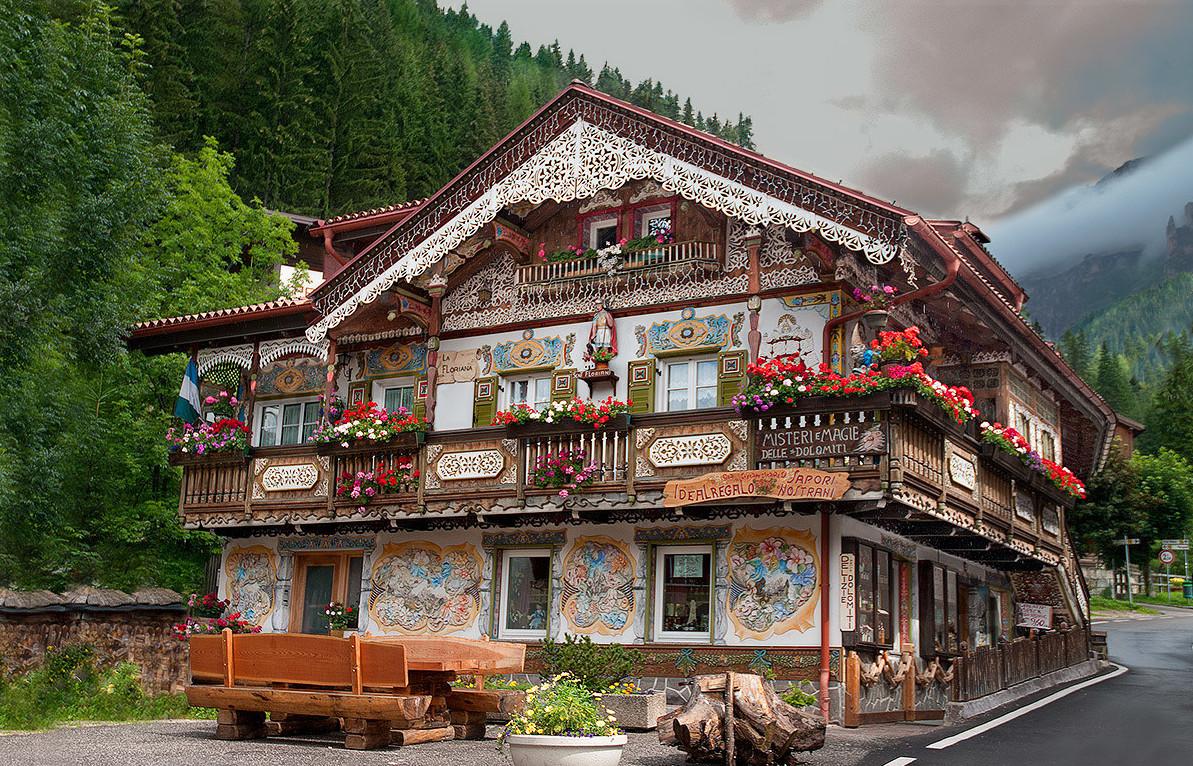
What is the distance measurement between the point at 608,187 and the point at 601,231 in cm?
212

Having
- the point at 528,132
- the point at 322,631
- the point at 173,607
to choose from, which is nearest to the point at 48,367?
the point at 173,607

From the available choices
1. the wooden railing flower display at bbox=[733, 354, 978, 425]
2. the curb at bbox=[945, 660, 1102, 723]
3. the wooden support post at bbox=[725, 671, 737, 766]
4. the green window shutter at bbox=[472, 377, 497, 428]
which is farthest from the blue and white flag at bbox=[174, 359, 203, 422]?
the wooden support post at bbox=[725, 671, 737, 766]

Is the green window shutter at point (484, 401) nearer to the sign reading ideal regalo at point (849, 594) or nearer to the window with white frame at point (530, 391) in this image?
the window with white frame at point (530, 391)

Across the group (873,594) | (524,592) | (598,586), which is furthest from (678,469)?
(524,592)

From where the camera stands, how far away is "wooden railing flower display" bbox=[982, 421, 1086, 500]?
20875 millimetres

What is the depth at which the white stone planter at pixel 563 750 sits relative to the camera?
10719 mm

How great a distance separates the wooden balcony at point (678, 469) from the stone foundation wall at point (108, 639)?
7.01ft

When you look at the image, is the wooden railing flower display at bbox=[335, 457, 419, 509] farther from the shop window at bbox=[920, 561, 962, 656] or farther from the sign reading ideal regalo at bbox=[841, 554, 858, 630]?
the shop window at bbox=[920, 561, 962, 656]

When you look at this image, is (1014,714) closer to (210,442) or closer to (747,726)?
(747,726)

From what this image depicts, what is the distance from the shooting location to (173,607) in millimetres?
23672

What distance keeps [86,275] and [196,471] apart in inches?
241

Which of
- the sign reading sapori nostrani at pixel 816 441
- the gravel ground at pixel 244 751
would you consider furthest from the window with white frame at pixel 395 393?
the gravel ground at pixel 244 751

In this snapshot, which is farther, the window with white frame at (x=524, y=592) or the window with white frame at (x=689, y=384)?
the window with white frame at (x=524, y=592)

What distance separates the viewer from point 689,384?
2100 cm
